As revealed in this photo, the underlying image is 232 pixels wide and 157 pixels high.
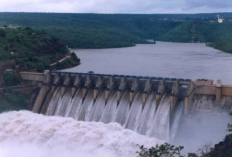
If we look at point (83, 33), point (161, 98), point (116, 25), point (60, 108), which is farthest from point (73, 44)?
point (116, 25)

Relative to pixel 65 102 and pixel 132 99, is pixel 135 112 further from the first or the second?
pixel 65 102

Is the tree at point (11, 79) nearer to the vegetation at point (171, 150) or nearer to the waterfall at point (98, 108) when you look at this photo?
the waterfall at point (98, 108)

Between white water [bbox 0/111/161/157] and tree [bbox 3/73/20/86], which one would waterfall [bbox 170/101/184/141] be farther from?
tree [bbox 3/73/20/86]

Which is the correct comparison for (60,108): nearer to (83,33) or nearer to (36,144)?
(36,144)

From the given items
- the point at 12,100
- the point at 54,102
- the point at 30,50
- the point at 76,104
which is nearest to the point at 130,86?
the point at 76,104

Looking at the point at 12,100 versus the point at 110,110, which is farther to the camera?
the point at 12,100

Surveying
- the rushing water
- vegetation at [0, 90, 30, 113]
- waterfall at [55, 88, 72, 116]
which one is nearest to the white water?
the rushing water
